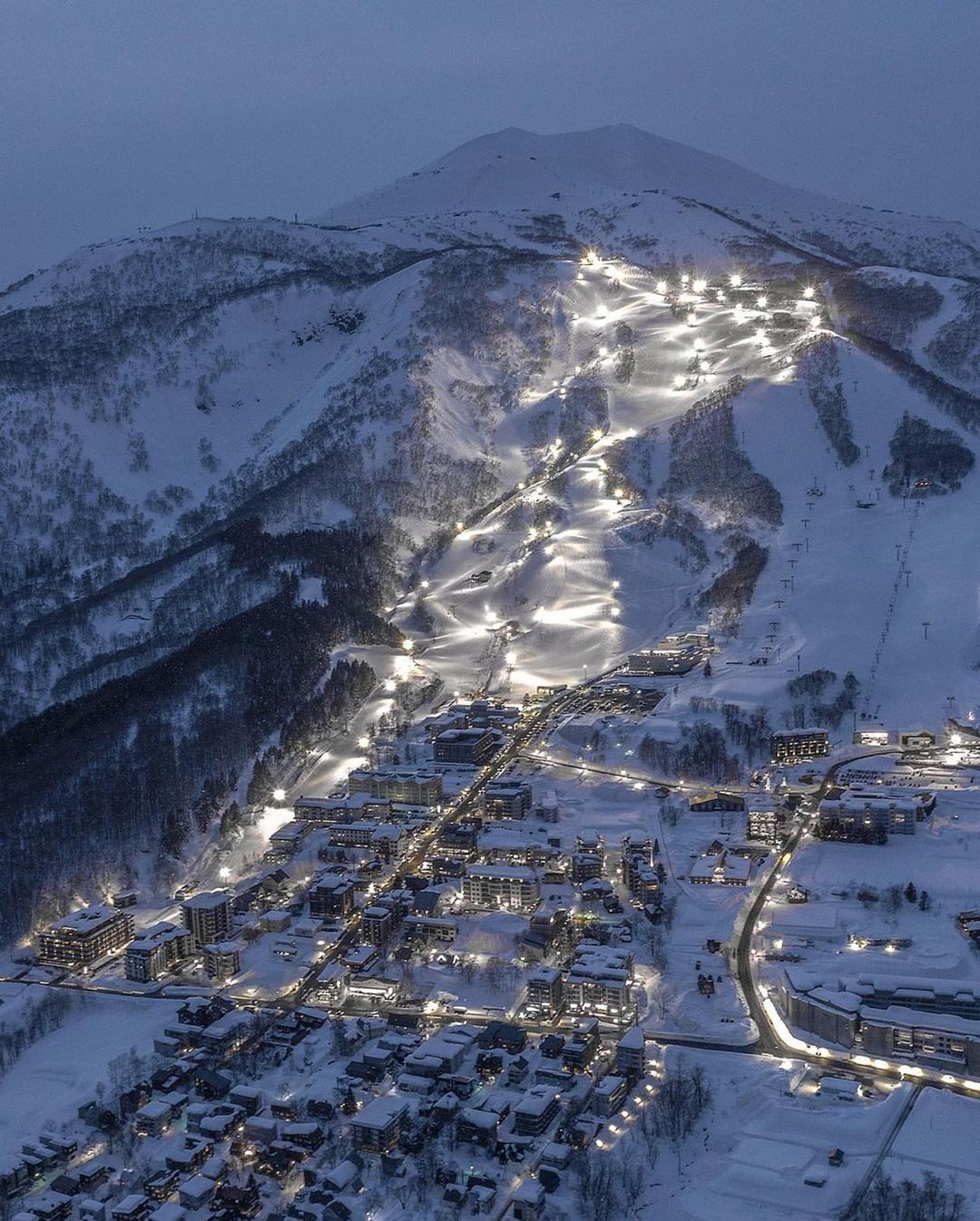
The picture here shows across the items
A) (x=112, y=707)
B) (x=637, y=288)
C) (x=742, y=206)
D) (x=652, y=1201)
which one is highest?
(x=742, y=206)

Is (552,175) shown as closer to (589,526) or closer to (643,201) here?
(643,201)

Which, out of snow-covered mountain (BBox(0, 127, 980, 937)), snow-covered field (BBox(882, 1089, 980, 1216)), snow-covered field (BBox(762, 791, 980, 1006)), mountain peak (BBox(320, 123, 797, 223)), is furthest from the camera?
mountain peak (BBox(320, 123, 797, 223))

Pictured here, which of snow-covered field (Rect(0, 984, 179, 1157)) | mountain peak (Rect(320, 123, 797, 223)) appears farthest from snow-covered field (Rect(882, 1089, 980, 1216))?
mountain peak (Rect(320, 123, 797, 223))

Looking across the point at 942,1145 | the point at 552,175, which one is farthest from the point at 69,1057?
the point at 552,175

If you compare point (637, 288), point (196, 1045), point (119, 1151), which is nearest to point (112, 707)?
point (196, 1045)

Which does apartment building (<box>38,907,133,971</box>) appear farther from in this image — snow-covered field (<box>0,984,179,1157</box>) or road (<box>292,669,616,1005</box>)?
road (<box>292,669,616,1005</box>)

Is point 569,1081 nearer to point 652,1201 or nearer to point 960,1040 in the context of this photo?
point 652,1201

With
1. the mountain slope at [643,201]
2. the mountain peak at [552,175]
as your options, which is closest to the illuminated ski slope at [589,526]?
the mountain slope at [643,201]

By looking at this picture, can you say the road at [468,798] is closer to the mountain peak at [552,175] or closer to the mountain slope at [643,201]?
the mountain slope at [643,201]
